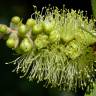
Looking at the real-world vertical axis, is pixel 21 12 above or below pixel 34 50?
above

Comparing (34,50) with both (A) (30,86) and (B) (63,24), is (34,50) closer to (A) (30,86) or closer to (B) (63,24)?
(B) (63,24)

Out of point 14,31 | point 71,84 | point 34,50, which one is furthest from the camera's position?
point 71,84

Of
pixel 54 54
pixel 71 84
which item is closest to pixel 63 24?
pixel 54 54

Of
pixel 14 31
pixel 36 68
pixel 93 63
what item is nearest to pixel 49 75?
pixel 36 68

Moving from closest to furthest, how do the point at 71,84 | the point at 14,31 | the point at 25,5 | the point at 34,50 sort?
the point at 14,31
the point at 34,50
the point at 71,84
the point at 25,5

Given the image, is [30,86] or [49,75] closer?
[49,75]

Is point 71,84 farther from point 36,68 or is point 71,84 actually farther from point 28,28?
point 28,28

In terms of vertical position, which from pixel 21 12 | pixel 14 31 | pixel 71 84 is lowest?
pixel 71 84

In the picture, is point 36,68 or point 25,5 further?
point 25,5

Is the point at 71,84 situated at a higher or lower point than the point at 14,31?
lower
